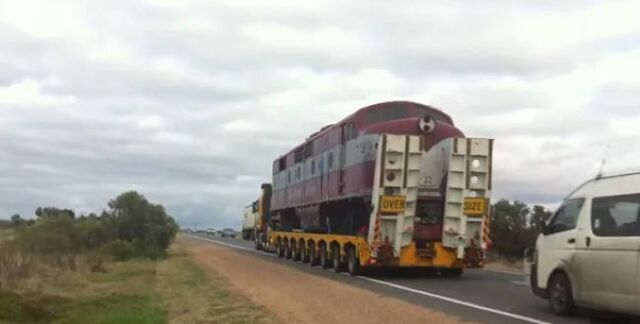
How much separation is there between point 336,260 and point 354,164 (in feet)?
12.8

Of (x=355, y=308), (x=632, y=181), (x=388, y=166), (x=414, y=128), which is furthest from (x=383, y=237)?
(x=632, y=181)

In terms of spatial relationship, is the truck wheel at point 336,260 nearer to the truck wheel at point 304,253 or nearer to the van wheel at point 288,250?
the truck wheel at point 304,253

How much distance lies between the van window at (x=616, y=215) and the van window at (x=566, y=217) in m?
0.50

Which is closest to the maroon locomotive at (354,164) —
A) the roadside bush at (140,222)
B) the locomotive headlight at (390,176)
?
the locomotive headlight at (390,176)

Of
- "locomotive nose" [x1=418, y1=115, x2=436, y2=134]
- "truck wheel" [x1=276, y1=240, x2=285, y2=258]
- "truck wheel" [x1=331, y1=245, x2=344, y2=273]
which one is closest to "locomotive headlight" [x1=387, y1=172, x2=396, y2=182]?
"locomotive nose" [x1=418, y1=115, x2=436, y2=134]

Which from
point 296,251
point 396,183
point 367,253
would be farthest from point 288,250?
point 396,183

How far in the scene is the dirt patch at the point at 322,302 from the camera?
12.8 meters

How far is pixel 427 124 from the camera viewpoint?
73.6ft

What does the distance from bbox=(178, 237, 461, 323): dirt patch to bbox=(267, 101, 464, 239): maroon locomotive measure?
2890 mm

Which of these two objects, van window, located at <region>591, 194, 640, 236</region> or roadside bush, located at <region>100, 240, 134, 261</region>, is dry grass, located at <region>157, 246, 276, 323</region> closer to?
van window, located at <region>591, 194, 640, 236</region>

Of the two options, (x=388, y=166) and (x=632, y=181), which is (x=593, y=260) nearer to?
(x=632, y=181)

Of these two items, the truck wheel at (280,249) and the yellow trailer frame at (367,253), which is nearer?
the yellow trailer frame at (367,253)

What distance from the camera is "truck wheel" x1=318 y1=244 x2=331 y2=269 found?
26.9 meters

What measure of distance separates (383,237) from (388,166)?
77.7 inches
